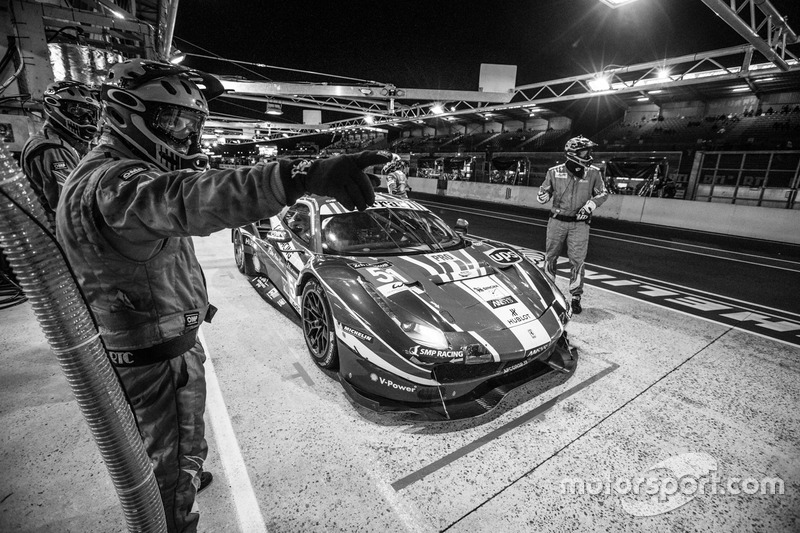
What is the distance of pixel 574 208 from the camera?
438cm

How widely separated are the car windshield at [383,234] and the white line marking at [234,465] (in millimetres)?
1418

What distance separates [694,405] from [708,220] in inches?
489

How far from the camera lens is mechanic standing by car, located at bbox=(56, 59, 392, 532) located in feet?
3.27

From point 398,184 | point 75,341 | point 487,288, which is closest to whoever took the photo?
point 75,341

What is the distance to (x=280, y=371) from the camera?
2898 mm

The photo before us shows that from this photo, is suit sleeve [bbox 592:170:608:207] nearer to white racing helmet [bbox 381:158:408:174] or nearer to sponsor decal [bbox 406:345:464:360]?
white racing helmet [bbox 381:158:408:174]

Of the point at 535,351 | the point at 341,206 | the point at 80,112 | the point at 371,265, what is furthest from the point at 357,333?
the point at 80,112

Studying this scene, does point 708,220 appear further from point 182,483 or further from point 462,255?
point 182,483

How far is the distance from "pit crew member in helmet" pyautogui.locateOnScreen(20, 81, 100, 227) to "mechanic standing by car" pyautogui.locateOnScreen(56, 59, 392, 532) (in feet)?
7.78

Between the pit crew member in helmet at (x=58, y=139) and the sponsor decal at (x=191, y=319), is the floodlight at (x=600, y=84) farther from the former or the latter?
the sponsor decal at (x=191, y=319)

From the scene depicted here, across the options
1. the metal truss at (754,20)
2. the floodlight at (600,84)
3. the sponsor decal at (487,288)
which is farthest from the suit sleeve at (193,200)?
the floodlight at (600,84)

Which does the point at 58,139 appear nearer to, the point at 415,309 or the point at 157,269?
the point at 157,269

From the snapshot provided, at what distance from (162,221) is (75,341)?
1.17 ft

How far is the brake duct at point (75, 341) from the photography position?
796mm
